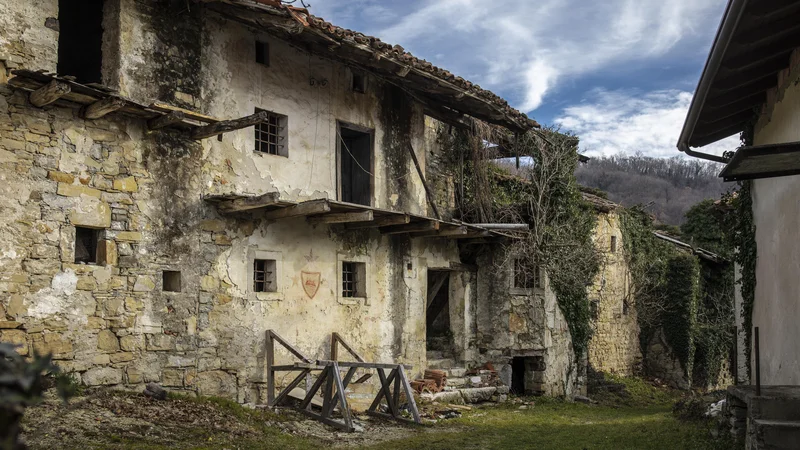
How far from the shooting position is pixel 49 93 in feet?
26.5

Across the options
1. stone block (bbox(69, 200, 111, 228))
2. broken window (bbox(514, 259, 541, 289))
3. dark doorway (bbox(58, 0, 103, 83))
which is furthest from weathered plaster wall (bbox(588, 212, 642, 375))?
stone block (bbox(69, 200, 111, 228))

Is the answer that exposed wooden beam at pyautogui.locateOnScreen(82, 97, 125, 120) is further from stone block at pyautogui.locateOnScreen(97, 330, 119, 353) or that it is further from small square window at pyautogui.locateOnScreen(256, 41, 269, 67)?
small square window at pyautogui.locateOnScreen(256, 41, 269, 67)

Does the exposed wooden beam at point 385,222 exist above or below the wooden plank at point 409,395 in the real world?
above

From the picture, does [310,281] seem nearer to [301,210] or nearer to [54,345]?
[301,210]

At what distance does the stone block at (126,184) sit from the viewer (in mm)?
9216

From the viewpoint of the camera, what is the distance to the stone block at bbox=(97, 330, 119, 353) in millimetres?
8859

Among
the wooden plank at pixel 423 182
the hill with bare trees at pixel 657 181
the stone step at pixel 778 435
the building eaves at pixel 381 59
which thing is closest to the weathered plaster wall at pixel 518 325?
the wooden plank at pixel 423 182

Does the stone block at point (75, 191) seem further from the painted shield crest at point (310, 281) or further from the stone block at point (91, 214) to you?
the painted shield crest at point (310, 281)

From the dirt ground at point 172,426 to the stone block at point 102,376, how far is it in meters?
0.14

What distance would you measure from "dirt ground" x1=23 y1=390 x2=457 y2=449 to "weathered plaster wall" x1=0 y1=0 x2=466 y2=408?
56 centimetres

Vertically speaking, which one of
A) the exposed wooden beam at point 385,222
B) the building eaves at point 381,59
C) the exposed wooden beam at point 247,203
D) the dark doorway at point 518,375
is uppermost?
the building eaves at point 381,59

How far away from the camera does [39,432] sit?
700 centimetres

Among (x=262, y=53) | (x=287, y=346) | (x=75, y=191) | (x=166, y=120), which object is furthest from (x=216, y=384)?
(x=262, y=53)

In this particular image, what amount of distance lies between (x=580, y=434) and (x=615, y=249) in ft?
36.6
